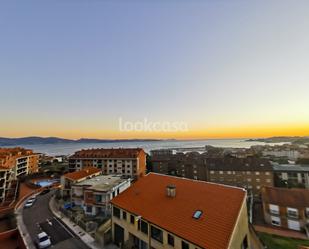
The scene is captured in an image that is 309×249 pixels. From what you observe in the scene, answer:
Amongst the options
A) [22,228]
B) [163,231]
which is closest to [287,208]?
[163,231]

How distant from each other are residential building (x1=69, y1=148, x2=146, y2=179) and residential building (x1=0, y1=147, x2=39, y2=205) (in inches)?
691

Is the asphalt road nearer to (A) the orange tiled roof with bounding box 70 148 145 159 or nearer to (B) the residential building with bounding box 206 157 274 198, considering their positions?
(A) the orange tiled roof with bounding box 70 148 145 159

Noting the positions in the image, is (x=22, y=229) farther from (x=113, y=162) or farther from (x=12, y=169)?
(x=12, y=169)

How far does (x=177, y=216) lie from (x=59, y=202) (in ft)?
111

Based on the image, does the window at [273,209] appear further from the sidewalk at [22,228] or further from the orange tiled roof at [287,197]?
the sidewalk at [22,228]

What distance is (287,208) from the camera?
1521 inches

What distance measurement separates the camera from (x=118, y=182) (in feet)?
127

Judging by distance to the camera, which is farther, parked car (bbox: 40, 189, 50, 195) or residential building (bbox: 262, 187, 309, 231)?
parked car (bbox: 40, 189, 50, 195)

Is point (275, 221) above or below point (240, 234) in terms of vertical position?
below

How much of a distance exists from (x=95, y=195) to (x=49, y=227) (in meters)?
8.28

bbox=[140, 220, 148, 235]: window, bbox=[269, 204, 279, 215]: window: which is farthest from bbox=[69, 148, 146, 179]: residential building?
bbox=[140, 220, 148, 235]: window

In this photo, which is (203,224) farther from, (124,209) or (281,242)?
(281,242)

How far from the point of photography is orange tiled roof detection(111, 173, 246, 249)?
1384 centimetres

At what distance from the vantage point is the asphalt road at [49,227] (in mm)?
23328
